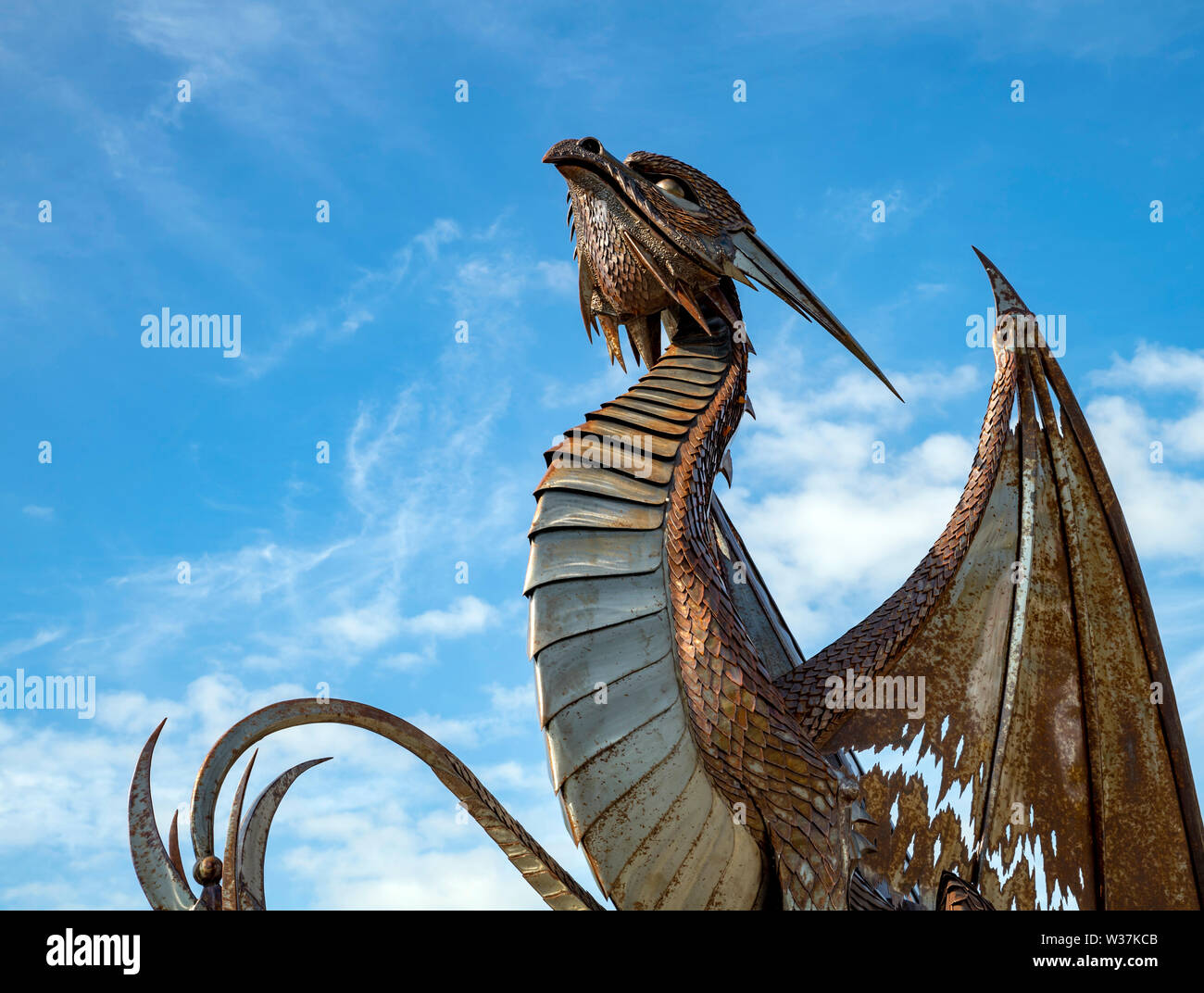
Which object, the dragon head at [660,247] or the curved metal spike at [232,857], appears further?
the dragon head at [660,247]

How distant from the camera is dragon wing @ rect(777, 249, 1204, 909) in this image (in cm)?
504

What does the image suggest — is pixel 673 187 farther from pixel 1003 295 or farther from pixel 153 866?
pixel 153 866

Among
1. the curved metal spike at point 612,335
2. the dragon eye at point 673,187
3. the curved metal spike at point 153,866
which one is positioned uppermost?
the dragon eye at point 673,187

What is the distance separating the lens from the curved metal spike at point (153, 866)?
3512 mm

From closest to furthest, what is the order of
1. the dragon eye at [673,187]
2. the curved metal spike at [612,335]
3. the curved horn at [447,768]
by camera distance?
the curved horn at [447,768], the dragon eye at [673,187], the curved metal spike at [612,335]

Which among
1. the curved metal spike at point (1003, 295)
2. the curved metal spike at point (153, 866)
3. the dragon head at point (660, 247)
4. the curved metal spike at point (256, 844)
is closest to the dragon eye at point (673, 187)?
the dragon head at point (660, 247)

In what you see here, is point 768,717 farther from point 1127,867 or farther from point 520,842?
point 1127,867

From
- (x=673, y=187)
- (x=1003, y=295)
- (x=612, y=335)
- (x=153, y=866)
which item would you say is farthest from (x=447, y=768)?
(x=1003, y=295)

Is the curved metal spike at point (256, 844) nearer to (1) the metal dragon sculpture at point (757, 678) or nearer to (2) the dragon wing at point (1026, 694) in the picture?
(1) the metal dragon sculpture at point (757, 678)

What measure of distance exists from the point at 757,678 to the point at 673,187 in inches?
84.6

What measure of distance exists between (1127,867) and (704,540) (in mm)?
2541

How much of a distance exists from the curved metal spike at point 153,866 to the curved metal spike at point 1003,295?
4219mm

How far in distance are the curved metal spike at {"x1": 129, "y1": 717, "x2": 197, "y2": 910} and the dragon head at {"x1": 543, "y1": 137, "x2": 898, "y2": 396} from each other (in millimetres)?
2727

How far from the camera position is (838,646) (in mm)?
4957
